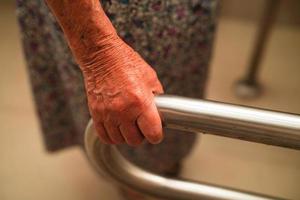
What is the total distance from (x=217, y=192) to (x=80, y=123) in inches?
17.5

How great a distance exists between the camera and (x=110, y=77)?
19.4 inches

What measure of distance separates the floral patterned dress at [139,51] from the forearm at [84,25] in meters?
0.14

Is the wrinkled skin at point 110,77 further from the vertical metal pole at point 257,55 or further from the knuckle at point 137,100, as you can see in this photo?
the vertical metal pole at point 257,55

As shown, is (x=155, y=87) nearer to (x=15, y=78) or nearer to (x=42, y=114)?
(x=42, y=114)

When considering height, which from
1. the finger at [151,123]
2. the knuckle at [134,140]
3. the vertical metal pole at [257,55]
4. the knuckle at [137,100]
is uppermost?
the knuckle at [137,100]

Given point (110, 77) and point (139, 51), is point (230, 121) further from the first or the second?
point (139, 51)

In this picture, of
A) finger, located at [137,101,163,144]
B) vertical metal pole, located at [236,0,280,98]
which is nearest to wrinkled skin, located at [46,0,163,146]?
finger, located at [137,101,163,144]

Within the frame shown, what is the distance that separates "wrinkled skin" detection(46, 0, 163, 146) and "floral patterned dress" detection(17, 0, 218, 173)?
0.15 meters

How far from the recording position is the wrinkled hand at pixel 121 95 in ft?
1.55

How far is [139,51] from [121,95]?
26 centimetres

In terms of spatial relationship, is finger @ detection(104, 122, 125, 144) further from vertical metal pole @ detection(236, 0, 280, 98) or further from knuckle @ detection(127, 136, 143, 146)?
vertical metal pole @ detection(236, 0, 280, 98)

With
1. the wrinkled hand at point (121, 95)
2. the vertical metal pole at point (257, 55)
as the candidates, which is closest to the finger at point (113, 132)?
the wrinkled hand at point (121, 95)

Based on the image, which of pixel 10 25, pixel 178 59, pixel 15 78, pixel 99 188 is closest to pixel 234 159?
pixel 99 188

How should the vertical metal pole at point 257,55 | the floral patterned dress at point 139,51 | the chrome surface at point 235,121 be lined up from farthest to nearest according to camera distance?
1. the vertical metal pole at point 257,55
2. the floral patterned dress at point 139,51
3. the chrome surface at point 235,121
